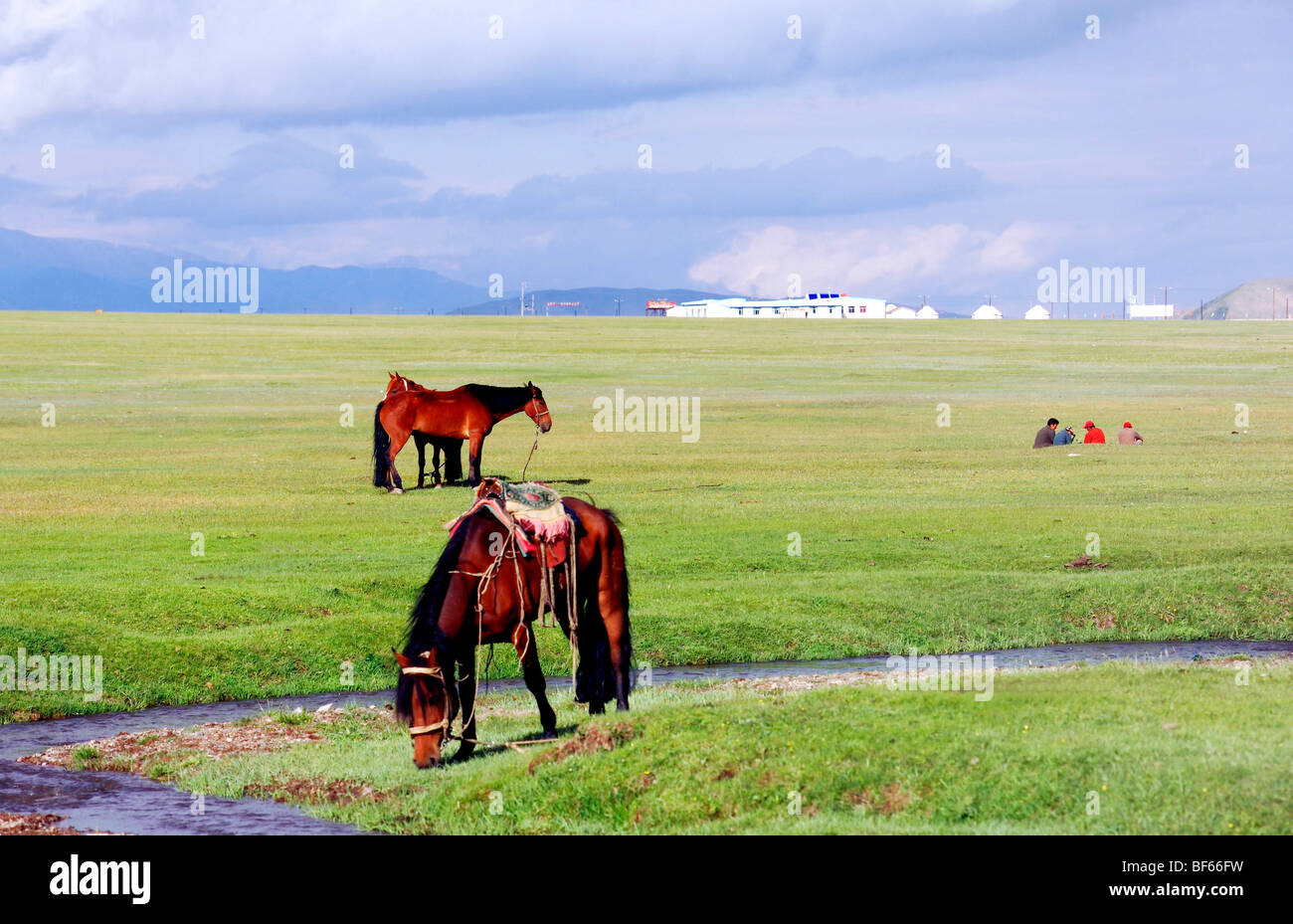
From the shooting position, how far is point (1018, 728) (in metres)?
13.3

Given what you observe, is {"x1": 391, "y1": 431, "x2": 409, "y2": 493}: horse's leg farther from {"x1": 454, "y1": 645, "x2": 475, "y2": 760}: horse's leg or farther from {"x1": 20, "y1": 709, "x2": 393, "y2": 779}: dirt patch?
{"x1": 454, "y1": 645, "x2": 475, "y2": 760}: horse's leg

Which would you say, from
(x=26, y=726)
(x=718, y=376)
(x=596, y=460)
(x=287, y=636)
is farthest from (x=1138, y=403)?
(x=26, y=726)

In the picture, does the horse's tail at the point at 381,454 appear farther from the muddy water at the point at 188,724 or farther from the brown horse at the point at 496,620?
the brown horse at the point at 496,620

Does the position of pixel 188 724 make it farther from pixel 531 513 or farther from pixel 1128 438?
pixel 1128 438

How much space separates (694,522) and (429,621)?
19.7 meters

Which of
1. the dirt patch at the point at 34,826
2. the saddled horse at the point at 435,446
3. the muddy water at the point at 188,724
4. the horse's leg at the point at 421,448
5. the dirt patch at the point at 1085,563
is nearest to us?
the dirt patch at the point at 34,826

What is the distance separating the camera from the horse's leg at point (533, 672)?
15.0m

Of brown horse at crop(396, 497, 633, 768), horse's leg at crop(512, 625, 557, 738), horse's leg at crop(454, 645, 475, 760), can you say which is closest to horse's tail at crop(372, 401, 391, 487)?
brown horse at crop(396, 497, 633, 768)

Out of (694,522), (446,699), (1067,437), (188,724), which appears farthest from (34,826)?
(1067,437)
